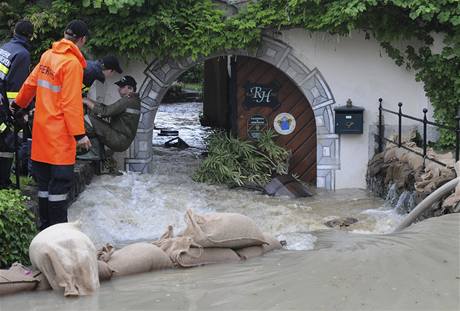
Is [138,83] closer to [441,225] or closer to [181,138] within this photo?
[181,138]

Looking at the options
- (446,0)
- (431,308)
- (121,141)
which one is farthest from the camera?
(121,141)

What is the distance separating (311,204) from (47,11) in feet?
14.4

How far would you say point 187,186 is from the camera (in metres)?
9.82

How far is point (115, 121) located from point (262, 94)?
8.34 feet

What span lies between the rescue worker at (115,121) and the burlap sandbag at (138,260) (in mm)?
4724

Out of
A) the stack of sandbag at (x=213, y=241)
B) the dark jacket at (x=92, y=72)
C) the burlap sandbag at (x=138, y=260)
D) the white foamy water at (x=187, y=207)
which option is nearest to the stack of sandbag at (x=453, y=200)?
the white foamy water at (x=187, y=207)

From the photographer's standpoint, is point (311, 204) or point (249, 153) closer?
point (311, 204)

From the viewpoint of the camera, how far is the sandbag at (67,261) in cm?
393

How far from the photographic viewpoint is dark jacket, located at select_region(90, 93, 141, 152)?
9.12 meters

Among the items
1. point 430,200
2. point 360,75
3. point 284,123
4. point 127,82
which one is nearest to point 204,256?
point 430,200

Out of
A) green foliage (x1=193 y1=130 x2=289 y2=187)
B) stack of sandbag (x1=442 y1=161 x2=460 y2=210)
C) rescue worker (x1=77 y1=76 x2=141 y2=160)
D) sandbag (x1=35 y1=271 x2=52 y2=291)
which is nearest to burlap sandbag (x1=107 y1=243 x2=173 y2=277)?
sandbag (x1=35 y1=271 x2=52 y2=291)

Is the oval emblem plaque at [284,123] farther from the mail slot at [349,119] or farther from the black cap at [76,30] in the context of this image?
the black cap at [76,30]

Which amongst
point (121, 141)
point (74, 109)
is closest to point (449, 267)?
point (74, 109)

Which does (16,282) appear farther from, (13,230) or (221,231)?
(221,231)
